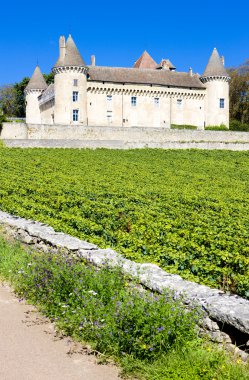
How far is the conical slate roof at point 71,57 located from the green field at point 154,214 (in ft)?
85.3

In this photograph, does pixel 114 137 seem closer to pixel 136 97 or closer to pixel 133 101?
pixel 133 101

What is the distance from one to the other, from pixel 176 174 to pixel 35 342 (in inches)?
791

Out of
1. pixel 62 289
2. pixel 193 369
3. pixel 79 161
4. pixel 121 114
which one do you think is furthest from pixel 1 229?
pixel 121 114

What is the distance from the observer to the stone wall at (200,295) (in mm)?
4461

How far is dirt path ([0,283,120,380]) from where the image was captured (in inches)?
167

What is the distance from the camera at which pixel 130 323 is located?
14.9ft

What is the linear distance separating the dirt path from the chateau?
45972 mm

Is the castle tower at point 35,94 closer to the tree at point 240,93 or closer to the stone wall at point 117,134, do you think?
the stone wall at point 117,134

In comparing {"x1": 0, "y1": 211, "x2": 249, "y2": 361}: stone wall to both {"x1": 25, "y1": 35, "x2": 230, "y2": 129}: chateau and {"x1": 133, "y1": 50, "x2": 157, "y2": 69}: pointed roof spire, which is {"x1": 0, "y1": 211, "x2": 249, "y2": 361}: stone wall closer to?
{"x1": 25, "y1": 35, "x2": 230, "y2": 129}: chateau

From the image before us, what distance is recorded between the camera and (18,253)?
8.02 m

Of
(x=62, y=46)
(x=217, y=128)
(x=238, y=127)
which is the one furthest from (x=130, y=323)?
(x=238, y=127)

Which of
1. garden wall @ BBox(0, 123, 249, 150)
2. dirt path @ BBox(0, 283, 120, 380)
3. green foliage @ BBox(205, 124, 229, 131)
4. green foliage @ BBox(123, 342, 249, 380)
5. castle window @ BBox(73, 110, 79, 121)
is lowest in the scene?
dirt path @ BBox(0, 283, 120, 380)

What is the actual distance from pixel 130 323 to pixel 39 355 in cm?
100

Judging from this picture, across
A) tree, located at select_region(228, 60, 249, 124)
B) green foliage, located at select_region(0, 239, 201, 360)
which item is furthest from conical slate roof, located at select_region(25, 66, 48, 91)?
green foliage, located at select_region(0, 239, 201, 360)
